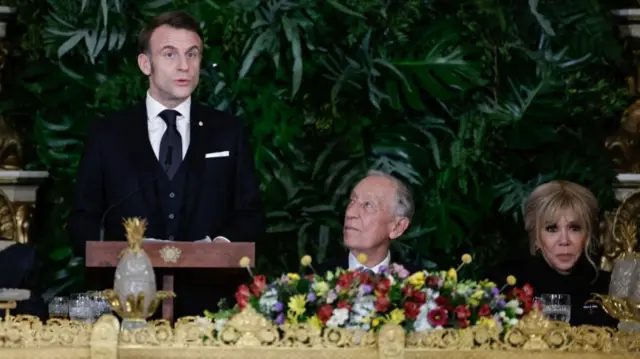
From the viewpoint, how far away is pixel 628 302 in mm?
5621

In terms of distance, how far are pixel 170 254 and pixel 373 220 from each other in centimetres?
111

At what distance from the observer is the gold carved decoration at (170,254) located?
18.0 ft

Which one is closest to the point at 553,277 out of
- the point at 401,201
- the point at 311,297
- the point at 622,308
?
the point at 401,201

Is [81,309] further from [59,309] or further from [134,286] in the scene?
[134,286]

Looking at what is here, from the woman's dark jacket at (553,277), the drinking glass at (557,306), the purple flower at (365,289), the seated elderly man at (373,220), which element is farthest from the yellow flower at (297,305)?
the woman's dark jacket at (553,277)

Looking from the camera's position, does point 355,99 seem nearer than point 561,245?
No

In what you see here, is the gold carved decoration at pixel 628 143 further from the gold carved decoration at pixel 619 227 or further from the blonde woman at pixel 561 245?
the blonde woman at pixel 561 245

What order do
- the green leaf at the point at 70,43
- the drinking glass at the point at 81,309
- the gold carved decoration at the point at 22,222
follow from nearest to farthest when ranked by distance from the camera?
the drinking glass at the point at 81,309 < the gold carved decoration at the point at 22,222 < the green leaf at the point at 70,43

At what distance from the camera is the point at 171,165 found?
21.2 feet

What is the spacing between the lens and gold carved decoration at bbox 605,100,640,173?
8.19 m

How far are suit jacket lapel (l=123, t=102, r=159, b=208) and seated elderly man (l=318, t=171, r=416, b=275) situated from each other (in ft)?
2.09

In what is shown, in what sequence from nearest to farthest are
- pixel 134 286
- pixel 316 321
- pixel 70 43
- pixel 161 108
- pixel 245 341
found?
pixel 245 341, pixel 316 321, pixel 134 286, pixel 161 108, pixel 70 43

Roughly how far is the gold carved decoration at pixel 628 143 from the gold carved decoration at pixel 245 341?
3259mm

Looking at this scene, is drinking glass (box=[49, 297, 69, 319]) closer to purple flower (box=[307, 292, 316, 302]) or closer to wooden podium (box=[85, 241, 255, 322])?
wooden podium (box=[85, 241, 255, 322])
